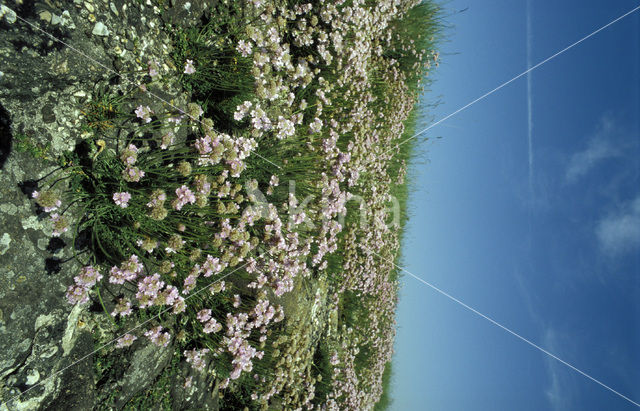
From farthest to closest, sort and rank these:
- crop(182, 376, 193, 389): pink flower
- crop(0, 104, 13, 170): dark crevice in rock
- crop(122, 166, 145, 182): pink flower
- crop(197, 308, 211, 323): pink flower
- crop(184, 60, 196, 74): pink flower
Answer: crop(182, 376, 193, 389): pink flower, crop(184, 60, 196, 74): pink flower, crop(197, 308, 211, 323): pink flower, crop(122, 166, 145, 182): pink flower, crop(0, 104, 13, 170): dark crevice in rock

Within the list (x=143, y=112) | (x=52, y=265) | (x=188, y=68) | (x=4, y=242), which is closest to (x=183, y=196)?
(x=143, y=112)

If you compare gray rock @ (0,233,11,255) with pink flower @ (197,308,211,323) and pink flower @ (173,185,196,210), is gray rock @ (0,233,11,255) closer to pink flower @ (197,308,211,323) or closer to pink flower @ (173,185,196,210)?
pink flower @ (173,185,196,210)

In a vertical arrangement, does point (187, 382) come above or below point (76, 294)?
below

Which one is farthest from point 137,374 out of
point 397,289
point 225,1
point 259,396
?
point 397,289

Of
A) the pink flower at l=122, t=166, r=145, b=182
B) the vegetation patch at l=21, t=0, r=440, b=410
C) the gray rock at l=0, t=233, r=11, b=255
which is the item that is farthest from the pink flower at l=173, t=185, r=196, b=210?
the gray rock at l=0, t=233, r=11, b=255

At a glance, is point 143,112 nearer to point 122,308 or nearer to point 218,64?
point 218,64

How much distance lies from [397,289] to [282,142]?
6.89 m

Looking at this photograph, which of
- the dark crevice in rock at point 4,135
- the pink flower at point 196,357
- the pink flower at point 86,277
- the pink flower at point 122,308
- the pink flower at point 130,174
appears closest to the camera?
the dark crevice in rock at point 4,135

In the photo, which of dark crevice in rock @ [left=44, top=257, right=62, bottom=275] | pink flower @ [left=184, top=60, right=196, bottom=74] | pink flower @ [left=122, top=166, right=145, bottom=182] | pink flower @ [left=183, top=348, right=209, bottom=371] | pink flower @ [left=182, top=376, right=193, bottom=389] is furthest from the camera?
pink flower @ [left=182, top=376, right=193, bottom=389]

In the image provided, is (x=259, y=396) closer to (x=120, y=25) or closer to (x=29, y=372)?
(x=29, y=372)

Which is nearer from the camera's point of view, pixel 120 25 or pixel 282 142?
pixel 120 25

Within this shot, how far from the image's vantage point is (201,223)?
381 cm

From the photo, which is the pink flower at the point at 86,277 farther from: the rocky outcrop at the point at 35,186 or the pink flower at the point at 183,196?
the pink flower at the point at 183,196

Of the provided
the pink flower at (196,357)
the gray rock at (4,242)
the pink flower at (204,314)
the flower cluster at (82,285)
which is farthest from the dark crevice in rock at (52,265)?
the pink flower at (196,357)
